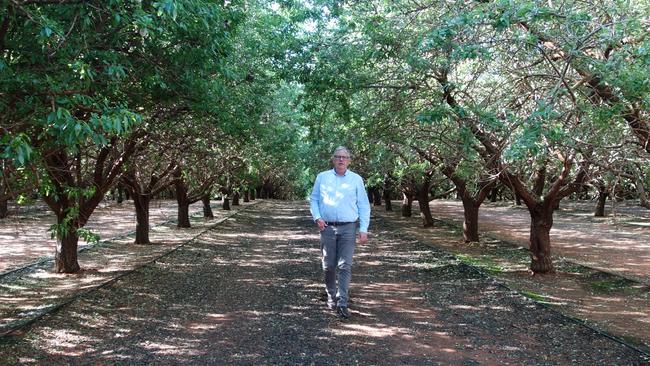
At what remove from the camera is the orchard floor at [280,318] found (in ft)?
17.7

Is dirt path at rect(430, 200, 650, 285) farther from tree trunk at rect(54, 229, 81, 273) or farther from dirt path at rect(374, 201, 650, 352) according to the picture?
tree trunk at rect(54, 229, 81, 273)

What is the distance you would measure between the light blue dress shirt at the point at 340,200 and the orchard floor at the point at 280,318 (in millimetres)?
1246

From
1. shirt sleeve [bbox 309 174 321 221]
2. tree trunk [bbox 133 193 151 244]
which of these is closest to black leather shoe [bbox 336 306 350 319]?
shirt sleeve [bbox 309 174 321 221]

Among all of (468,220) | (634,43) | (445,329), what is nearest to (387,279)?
(445,329)

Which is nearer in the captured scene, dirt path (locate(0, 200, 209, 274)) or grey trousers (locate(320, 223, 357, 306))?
grey trousers (locate(320, 223, 357, 306))

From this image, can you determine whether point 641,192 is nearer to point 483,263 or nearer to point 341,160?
point 341,160

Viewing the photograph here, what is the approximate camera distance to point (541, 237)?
10.9m

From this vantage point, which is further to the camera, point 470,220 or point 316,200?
point 470,220

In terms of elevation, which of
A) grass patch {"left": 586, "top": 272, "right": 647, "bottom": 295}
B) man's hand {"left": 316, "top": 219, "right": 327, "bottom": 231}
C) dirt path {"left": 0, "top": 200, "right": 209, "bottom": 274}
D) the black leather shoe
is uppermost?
man's hand {"left": 316, "top": 219, "right": 327, "bottom": 231}

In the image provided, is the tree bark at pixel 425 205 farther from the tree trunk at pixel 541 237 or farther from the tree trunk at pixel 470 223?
the tree trunk at pixel 541 237

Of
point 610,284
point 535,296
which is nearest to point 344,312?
point 535,296

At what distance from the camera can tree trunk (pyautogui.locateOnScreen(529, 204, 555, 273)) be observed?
10906 millimetres

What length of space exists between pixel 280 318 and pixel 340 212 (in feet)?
5.01

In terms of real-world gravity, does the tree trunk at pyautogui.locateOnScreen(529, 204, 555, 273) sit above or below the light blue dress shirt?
below
